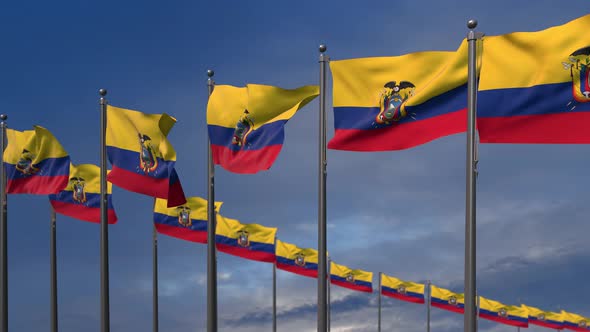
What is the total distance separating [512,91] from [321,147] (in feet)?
11.5

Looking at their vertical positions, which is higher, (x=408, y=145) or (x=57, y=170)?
(x=57, y=170)

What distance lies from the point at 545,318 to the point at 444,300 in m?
14.9

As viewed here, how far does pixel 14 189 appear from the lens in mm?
22828

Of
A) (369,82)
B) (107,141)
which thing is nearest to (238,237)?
(107,141)

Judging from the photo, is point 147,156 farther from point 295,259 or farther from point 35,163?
point 295,259

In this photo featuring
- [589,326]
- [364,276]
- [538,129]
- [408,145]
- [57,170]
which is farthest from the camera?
[589,326]

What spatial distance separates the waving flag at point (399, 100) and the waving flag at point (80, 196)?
1108 centimetres

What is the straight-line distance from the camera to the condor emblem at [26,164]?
73.9ft

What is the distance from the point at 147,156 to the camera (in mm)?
17828

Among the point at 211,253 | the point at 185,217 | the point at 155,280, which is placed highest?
the point at 185,217

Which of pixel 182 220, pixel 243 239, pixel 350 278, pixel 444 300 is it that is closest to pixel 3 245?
pixel 182 220

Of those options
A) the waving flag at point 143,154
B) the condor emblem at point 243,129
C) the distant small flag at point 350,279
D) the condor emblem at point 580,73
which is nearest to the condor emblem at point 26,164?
the waving flag at point 143,154

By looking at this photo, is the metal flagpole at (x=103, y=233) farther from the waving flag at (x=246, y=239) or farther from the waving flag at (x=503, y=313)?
the waving flag at (x=503, y=313)

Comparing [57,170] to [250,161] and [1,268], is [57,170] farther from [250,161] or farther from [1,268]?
[250,161]
